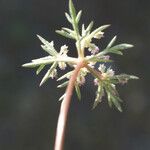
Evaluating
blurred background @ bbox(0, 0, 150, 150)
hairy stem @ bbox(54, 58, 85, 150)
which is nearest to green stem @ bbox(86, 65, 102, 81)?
hairy stem @ bbox(54, 58, 85, 150)

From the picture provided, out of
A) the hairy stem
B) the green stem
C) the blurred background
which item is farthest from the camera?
the blurred background

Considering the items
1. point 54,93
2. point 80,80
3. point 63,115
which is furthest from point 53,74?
point 54,93

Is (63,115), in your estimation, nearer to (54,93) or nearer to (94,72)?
(94,72)

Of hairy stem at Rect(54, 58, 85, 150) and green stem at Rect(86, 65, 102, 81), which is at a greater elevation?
green stem at Rect(86, 65, 102, 81)

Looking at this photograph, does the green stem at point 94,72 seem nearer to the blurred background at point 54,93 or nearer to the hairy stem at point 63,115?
the hairy stem at point 63,115

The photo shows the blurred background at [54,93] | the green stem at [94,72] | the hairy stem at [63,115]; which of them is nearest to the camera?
the hairy stem at [63,115]

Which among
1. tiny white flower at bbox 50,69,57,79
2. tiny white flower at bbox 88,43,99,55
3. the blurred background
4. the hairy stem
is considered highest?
the blurred background

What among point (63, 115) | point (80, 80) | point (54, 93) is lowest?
point (63, 115)

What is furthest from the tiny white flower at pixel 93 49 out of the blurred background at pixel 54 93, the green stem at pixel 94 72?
the blurred background at pixel 54 93

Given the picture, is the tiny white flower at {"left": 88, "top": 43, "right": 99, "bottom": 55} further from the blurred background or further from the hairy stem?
the blurred background
